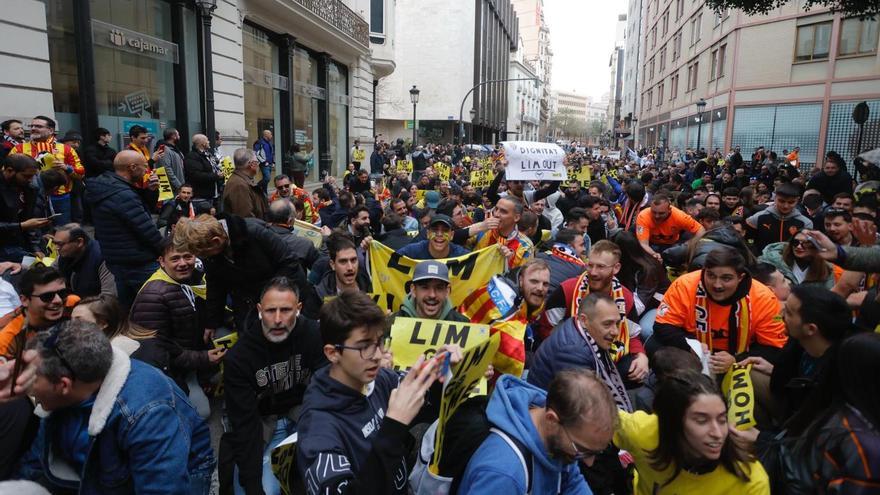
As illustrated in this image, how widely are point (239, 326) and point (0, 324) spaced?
59.6 inches

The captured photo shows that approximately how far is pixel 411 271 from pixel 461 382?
2.75 metres

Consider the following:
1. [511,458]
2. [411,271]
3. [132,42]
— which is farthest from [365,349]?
[132,42]

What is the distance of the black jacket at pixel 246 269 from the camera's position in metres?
4.33

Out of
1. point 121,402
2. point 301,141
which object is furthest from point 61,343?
point 301,141

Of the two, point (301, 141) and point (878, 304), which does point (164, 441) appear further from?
point (301, 141)

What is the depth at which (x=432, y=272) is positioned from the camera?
12.8ft

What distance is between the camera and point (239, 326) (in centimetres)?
452

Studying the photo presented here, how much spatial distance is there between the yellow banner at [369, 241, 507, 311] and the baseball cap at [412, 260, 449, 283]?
0.92m

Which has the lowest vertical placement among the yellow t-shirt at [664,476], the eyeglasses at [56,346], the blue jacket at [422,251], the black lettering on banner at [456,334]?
Result: the yellow t-shirt at [664,476]

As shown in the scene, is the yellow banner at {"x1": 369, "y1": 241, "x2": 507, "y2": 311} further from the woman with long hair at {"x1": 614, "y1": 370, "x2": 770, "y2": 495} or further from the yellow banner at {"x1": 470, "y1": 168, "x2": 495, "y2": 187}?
the yellow banner at {"x1": 470, "y1": 168, "x2": 495, "y2": 187}

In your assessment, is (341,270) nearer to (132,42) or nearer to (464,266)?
(464,266)

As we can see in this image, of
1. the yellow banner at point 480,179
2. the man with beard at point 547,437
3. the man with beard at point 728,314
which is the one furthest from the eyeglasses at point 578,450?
the yellow banner at point 480,179

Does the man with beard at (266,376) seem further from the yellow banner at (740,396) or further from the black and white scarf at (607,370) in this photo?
the yellow banner at (740,396)

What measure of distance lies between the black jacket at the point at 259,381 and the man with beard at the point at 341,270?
1222 mm
